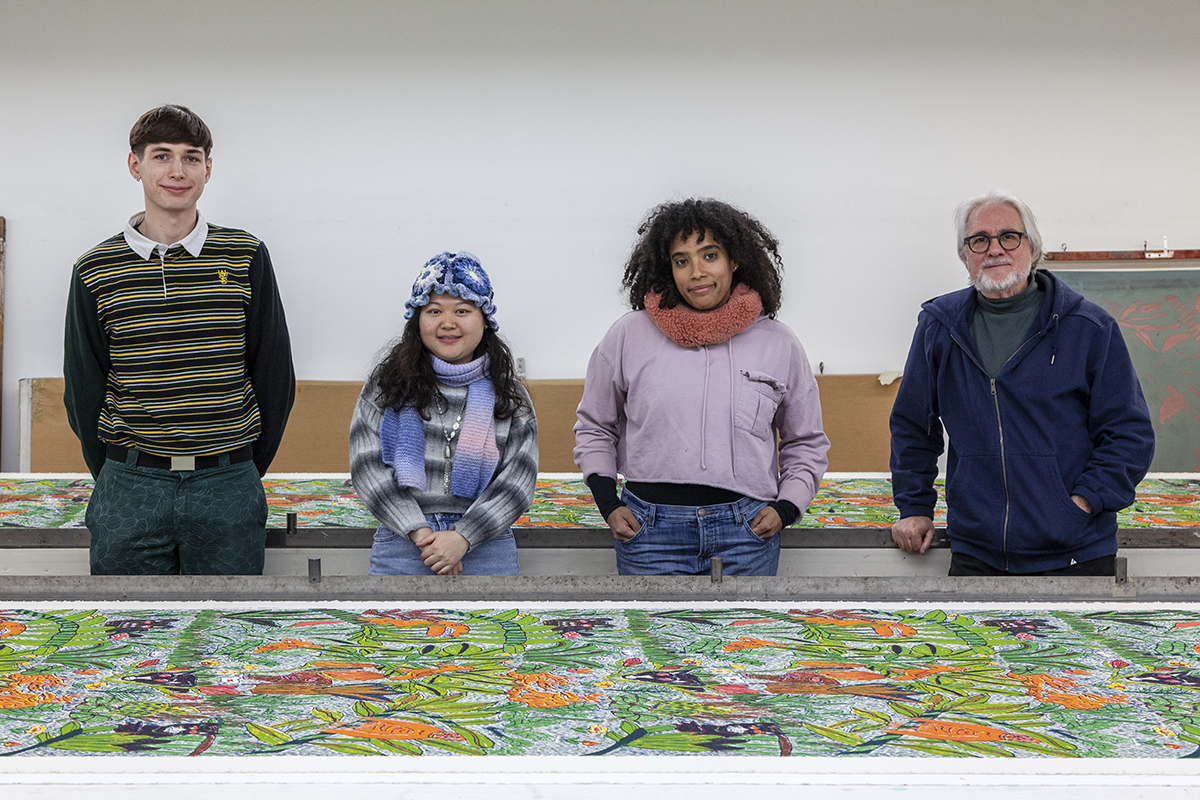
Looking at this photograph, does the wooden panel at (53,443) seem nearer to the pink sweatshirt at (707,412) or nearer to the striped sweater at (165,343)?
the striped sweater at (165,343)

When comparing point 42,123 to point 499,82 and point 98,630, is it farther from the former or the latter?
point 98,630

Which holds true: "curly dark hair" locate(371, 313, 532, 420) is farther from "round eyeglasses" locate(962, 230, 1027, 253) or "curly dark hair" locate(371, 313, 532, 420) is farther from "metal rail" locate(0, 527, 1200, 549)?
"round eyeglasses" locate(962, 230, 1027, 253)

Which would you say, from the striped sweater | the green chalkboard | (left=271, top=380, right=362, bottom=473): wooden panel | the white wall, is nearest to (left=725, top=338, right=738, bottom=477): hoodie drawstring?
the striped sweater

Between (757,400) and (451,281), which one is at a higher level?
(451,281)

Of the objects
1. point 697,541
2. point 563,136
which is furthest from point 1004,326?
point 563,136

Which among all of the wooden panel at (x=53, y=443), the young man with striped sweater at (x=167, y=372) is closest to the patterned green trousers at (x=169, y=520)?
the young man with striped sweater at (x=167, y=372)

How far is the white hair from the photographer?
1982mm

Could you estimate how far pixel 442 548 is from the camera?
183cm

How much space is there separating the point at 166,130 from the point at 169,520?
0.77m

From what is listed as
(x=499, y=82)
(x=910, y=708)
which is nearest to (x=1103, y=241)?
(x=499, y=82)

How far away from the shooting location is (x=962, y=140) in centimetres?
523

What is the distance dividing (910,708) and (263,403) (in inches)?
58.9

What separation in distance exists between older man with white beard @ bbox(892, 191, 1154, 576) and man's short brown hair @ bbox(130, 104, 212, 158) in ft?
5.06

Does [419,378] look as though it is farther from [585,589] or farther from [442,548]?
[585,589]
